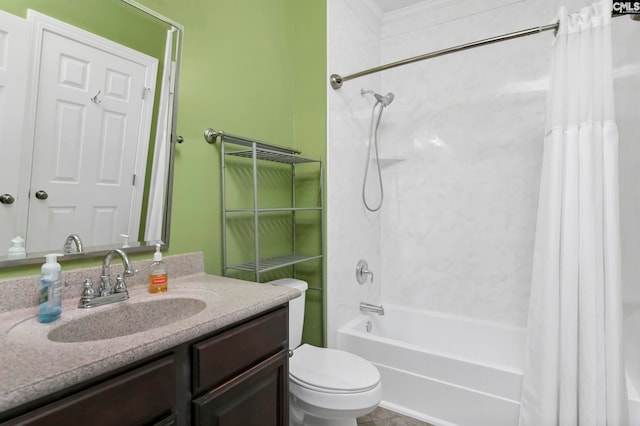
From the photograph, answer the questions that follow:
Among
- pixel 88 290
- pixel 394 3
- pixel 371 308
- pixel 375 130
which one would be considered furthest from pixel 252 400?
pixel 394 3

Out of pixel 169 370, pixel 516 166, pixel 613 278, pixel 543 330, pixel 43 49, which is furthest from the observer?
pixel 516 166

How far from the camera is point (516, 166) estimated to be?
6.87ft

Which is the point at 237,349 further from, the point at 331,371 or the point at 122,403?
the point at 331,371

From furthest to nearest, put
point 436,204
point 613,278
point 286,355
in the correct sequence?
1. point 436,204
2. point 613,278
3. point 286,355

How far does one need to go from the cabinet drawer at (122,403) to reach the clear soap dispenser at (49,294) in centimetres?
37

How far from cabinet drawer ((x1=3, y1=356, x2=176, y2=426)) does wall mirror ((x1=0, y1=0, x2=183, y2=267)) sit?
1.90 feet

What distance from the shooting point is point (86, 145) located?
3.62 feet

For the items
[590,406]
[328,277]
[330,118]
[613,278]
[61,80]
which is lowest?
[590,406]

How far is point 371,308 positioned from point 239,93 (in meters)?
1.58

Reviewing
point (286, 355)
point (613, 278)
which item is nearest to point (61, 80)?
point (286, 355)

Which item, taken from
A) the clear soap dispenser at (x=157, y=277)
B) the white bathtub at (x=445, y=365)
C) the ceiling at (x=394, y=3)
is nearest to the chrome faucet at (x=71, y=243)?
the clear soap dispenser at (x=157, y=277)

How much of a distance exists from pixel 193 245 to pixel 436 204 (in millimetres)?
1707

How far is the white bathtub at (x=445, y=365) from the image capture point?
1576mm

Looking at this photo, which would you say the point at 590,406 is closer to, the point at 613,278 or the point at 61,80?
the point at 613,278
